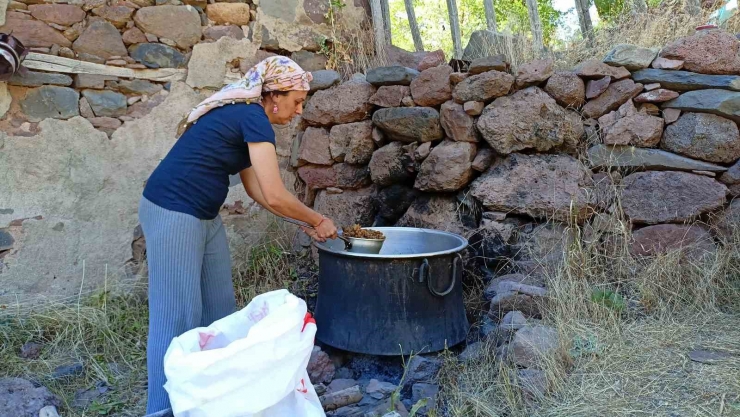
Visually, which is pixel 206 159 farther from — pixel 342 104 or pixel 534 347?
pixel 342 104

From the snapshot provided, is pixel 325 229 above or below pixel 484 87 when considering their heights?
below

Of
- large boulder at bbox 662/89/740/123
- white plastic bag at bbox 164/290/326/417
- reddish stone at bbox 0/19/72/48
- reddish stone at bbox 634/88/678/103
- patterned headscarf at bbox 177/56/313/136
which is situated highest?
reddish stone at bbox 0/19/72/48

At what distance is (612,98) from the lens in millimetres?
3566

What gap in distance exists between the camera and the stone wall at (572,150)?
3.42 metres

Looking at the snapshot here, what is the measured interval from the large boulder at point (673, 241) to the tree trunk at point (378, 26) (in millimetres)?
2269

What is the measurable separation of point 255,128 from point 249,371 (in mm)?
933

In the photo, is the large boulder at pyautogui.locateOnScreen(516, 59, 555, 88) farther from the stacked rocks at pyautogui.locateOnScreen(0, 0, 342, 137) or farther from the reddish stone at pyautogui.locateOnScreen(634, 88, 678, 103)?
the stacked rocks at pyautogui.locateOnScreen(0, 0, 342, 137)

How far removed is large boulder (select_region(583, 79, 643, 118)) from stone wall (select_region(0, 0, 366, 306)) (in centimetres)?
230

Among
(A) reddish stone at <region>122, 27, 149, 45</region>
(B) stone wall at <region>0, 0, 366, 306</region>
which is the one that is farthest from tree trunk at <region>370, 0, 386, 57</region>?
(A) reddish stone at <region>122, 27, 149, 45</region>

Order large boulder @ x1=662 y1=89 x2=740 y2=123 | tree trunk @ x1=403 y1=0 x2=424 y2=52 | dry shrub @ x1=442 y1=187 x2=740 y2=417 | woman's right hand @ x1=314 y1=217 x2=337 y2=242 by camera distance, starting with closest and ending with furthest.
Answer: dry shrub @ x1=442 y1=187 x2=740 y2=417
woman's right hand @ x1=314 y1=217 x2=337 y2=242
large boulder @ x1=662 y1=89 x2=740 y2=123
tree trunk @ x1=403 y1=0 x2=424 y2=52

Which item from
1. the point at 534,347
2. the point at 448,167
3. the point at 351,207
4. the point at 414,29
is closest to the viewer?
the point at 534,347

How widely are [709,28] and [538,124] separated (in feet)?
3.89

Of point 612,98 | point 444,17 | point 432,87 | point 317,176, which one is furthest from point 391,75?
point 444,17

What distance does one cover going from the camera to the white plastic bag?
1.77 metres
